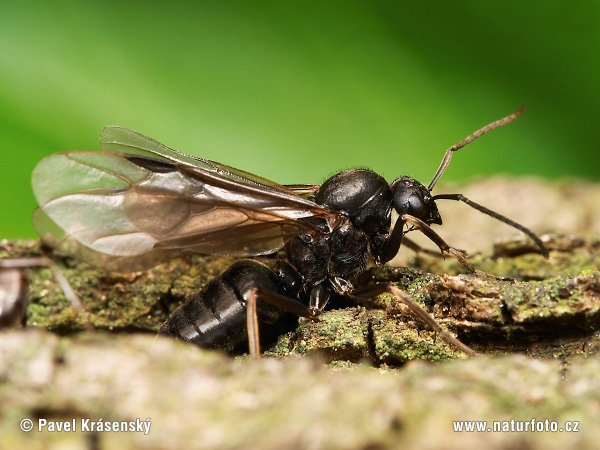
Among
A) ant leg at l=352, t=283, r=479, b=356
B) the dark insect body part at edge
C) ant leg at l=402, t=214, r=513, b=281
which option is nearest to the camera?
ant leg at l=352, t=283, r=479, b=356

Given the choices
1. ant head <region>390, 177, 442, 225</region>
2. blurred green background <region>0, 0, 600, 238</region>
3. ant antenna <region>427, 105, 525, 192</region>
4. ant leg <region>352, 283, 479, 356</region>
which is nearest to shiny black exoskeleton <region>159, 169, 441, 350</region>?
ant head <region>390, 177, 442, 225</region>

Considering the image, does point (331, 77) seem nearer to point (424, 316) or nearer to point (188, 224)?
point (188, 224)

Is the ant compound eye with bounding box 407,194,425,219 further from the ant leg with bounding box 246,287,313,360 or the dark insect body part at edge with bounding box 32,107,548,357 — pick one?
the ant leg with bounding box 246,287,313,360

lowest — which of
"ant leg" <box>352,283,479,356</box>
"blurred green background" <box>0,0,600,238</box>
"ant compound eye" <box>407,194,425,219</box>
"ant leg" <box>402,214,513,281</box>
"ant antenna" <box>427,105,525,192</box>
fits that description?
"ant leg" <box>352,283,479,356</box>

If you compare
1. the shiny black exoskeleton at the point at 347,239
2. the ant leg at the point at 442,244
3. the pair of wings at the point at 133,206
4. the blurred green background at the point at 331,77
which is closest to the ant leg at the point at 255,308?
the shiny black exoskeleton at the point at 347,239

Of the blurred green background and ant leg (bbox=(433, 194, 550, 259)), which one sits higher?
the blurred green background

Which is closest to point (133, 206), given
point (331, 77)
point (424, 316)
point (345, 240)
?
point (345, 240)
